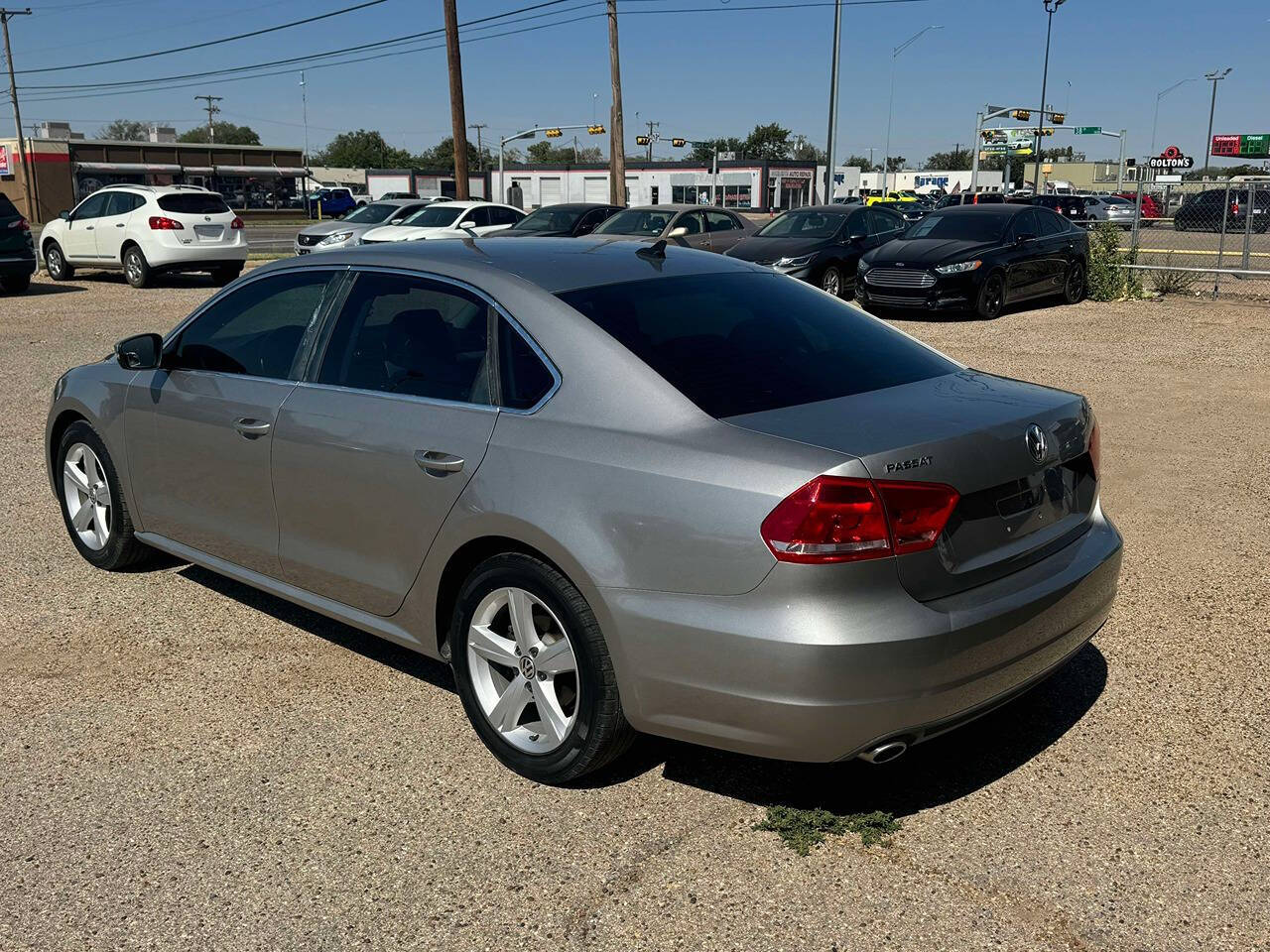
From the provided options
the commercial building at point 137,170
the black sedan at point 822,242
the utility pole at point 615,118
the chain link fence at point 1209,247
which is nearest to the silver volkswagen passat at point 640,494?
the black sedan at point 822,242

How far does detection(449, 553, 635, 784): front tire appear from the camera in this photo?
11.2 feet

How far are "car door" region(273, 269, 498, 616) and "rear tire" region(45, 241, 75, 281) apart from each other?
20.6m

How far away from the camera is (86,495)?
571 centimetres

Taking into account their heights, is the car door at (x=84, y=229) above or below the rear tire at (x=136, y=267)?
above

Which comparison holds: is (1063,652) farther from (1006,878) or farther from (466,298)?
(466,298)

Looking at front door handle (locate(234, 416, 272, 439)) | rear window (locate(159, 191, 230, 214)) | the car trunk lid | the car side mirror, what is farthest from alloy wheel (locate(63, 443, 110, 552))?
rear window (locate(159, 191, 230, 214))

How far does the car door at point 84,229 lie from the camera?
70.1 ft

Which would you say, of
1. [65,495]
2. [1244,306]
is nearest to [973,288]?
[1244,306]

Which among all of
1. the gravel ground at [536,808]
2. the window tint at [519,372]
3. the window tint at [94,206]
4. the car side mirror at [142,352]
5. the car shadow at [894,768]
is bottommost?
the car shadow at [894,768]

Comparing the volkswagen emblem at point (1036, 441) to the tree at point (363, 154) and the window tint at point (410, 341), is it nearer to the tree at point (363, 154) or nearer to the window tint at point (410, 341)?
the window tint at point (410, 341)

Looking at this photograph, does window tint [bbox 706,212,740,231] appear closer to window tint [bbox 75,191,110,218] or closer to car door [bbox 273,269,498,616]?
window tint [bbox 75,191,110,218]

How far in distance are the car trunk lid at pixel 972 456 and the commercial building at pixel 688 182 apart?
230 ft

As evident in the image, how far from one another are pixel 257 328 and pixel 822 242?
1454cm

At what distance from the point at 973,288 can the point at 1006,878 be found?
544 inches
